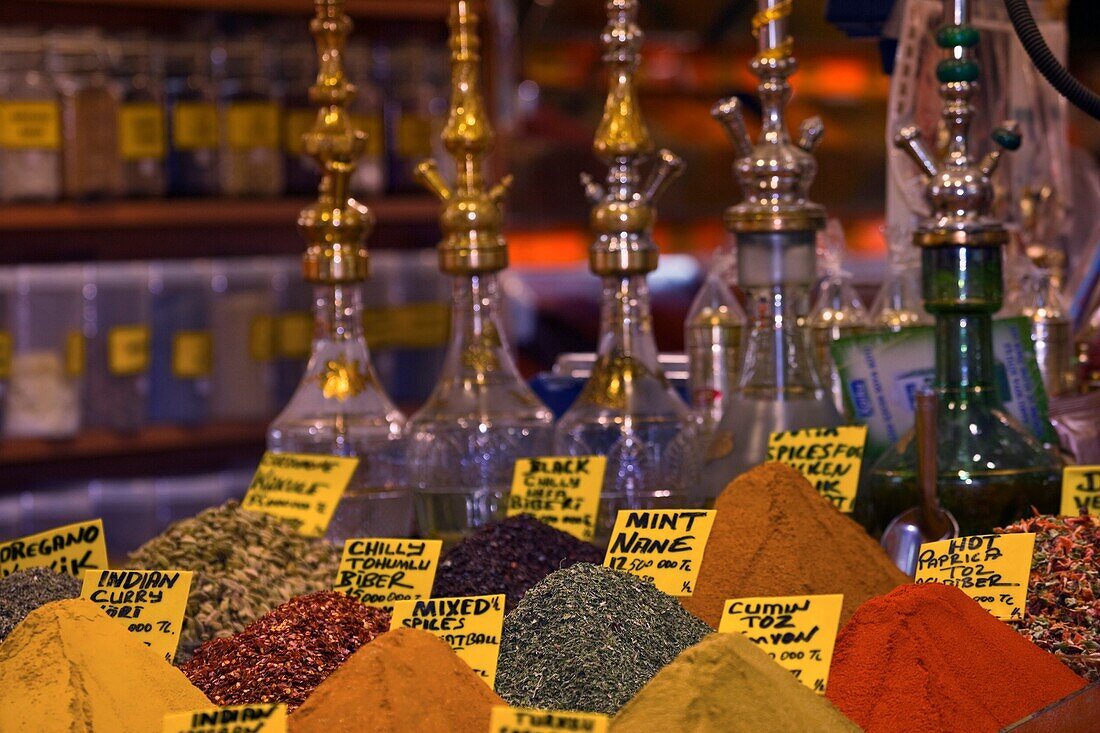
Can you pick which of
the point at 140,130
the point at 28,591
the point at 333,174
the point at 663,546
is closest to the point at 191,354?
the point at 140,130

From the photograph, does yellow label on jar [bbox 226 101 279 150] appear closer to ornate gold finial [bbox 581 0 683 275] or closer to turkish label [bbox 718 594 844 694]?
ornate gold finial [bbox 581 0 683 275]

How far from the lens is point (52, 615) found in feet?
2.70

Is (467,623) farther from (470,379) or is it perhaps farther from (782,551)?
(470,379)

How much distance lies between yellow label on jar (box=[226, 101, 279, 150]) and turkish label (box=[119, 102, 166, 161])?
5.0 inches

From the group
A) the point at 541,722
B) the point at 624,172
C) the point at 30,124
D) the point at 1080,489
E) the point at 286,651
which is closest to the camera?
the point at 541,722

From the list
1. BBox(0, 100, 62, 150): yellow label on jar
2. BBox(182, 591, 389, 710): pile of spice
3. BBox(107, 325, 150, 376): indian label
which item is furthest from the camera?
BBox(107, 325, 150, 376): indian label

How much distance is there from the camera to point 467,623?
2.87 feet

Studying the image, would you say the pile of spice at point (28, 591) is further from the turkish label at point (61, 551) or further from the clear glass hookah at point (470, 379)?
the clear glass hookah at point (470, 379)

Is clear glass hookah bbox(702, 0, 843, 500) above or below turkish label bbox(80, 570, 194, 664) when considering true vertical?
above

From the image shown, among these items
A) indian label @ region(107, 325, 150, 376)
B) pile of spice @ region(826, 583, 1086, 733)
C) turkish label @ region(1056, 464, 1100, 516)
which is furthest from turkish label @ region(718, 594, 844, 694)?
indian label @ region(107, 325, 150, 376)

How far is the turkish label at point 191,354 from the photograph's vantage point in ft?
8.68

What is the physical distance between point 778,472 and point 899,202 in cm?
51

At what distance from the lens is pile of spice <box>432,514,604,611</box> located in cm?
102

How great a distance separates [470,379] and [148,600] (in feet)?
1.24
